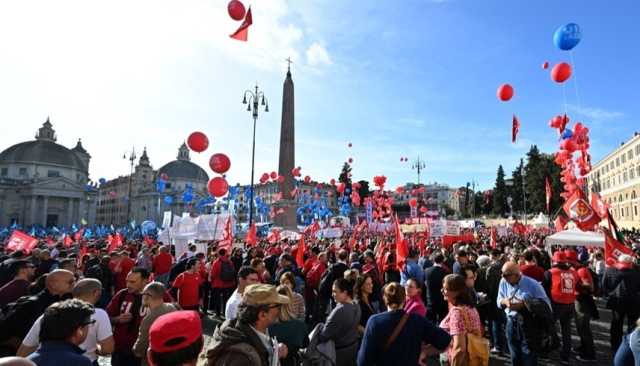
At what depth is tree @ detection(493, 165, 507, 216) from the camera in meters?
82.6

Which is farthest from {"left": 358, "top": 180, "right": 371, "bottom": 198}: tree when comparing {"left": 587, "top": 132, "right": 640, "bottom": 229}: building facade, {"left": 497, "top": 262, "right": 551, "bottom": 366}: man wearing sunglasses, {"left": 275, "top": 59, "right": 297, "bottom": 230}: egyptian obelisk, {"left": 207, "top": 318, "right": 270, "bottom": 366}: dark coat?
{"left": 207, "top": 318, "right": 270, "bottom": 366}: dark coat

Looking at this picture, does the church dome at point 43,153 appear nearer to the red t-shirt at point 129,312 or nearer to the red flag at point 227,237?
the red flag at point 227,237

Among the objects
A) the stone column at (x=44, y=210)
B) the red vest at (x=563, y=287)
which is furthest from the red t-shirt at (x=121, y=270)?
the stone column at (x=44, y=210)

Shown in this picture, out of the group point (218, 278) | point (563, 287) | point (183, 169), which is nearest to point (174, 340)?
point (563, 287)

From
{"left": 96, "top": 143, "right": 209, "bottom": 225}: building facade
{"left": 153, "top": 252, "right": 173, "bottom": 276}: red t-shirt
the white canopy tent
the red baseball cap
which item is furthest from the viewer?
{"left": 96, "top": 143, "right": 209, "bottom": 225}: building facade

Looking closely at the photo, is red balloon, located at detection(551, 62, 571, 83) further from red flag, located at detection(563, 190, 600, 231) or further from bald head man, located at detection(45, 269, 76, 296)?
bald head man, located at detection(45, 269, 76, 296)

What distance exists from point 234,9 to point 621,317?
1017cm

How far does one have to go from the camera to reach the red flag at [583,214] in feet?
32.3

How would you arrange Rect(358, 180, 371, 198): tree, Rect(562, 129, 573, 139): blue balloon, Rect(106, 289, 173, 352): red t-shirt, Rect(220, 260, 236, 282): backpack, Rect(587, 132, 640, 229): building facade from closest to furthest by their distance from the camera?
Rect(106, 289, 173, 352): red t-shirt → Rect(220, 260, 236, 282): backpack → Rect(562, 129, 573, 139): blue balloon → Rect(587, 132, 640, 229): building facade → Rect(358, 180, 371, 198): tree

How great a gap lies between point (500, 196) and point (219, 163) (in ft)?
269

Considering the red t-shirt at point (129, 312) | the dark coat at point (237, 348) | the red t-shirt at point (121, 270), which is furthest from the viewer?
the red t-shirt at point (121, 270)

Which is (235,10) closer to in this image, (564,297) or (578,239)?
(564,297)

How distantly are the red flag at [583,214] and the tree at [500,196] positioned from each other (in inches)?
3113

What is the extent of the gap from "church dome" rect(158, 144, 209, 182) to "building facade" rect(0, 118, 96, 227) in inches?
817
